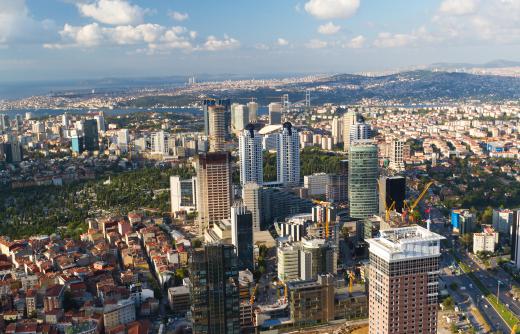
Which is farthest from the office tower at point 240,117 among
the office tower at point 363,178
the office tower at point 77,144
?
the office tower at point 363,178

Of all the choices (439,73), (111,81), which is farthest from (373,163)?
(111,81)

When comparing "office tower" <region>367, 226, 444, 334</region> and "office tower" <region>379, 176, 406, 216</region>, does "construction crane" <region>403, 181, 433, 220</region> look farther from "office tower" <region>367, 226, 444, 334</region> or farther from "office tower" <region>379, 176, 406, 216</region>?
"office tower" <region>367, 226, 444, 334</region>

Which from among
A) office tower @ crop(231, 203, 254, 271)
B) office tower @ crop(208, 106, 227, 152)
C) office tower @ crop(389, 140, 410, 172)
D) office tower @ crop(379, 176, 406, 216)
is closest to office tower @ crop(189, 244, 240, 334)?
office tower @ crop(231, 203, 254, 271)

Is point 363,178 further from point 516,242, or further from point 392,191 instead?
point 516,242

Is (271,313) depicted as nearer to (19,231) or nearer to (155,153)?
(19,231)

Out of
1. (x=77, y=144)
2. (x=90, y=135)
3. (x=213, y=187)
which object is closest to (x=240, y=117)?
(x=90, y=135)

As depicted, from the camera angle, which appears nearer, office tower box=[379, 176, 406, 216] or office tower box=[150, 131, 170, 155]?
office tower box=[379, 176, 406, 216]

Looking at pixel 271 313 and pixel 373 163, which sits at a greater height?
pixel 373 163
